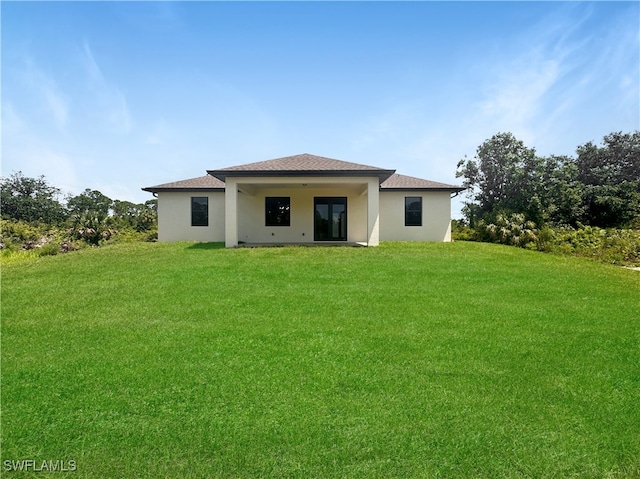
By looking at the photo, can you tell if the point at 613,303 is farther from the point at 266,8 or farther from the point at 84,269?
the point at 84,269

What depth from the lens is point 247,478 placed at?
275 cm

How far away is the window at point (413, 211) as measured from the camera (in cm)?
1889

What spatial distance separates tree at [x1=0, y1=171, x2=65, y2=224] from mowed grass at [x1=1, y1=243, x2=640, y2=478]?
3719 cm

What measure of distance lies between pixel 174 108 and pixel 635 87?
2073cm

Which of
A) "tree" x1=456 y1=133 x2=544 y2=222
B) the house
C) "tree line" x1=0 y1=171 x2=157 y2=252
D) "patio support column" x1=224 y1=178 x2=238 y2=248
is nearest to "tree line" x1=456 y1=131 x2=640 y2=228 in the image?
"tree" x1=456 y1=133 x2=544 y2=222

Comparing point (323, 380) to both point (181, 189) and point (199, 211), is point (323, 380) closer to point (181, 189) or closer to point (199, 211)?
point (199, 211)

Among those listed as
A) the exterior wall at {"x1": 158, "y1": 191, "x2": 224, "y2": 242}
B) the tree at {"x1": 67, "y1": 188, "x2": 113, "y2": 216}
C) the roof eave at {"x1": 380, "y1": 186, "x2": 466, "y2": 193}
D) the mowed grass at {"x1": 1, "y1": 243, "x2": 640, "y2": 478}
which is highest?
the tree at {"x1": 67, "y1": 188, "x2": 113, "y2": 216}

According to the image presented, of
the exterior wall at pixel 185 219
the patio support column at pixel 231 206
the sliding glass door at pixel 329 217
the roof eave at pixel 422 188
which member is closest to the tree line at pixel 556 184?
the roof eave at pixel 422 188

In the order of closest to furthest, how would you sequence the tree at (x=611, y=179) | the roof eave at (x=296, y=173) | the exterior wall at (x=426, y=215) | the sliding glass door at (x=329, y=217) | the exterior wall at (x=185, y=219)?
the roof eave at (x=296, y=173) < the exterior wall at (x=185, y=219) < the sliding glass door at (x=329, y=217) < the exterior wall at (x=426, y=215) < the tree at (x=611, y=179)

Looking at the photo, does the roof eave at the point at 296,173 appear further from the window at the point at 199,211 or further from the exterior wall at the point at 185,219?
the window at the point at 199,211

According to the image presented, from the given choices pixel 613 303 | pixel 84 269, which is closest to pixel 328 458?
pixel 613 303

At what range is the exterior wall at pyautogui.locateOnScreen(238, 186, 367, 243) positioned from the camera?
18.5 meters

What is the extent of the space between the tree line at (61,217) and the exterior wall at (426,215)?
1472 centimetres

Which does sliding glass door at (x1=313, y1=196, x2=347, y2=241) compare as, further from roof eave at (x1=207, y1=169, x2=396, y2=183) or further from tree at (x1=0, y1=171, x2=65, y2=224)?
tree at (x1=0, y1=171, x2=65, y2=224)
